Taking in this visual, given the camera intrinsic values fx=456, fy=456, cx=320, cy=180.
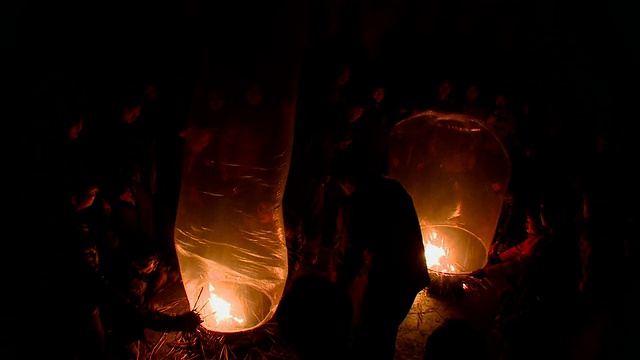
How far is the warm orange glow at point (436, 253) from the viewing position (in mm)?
4422

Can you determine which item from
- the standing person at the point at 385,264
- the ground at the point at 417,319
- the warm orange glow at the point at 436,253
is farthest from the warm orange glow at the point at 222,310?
the warm orange glow at the point at 436,253

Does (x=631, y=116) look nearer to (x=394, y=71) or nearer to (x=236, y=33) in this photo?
(x=394, y=71)

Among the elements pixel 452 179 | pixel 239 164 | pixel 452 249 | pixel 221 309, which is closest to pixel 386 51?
pixel 452 179

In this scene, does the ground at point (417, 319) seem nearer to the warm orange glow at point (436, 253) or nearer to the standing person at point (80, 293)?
the warm orange glow at point (436, 253)

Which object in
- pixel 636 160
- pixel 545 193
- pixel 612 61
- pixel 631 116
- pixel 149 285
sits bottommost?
pixel 149 285

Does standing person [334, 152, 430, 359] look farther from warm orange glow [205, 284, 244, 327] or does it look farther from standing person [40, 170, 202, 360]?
standing person [40, 170, 202, 360]

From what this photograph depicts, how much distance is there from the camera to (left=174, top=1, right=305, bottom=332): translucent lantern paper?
2.94 meters

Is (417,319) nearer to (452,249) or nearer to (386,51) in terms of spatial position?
(452,249)

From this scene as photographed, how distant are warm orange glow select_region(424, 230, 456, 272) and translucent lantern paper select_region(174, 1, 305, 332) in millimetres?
1626

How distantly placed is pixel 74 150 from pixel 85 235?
60 centimetres

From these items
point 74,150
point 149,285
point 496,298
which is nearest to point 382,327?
point 496,298

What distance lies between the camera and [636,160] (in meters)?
3.74

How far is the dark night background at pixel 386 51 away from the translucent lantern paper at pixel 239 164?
0.37 ft

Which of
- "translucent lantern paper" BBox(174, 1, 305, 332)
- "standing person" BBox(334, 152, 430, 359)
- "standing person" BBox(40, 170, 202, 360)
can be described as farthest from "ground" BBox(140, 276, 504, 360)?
"standing person" BBox(334, 152, 430, 359)
